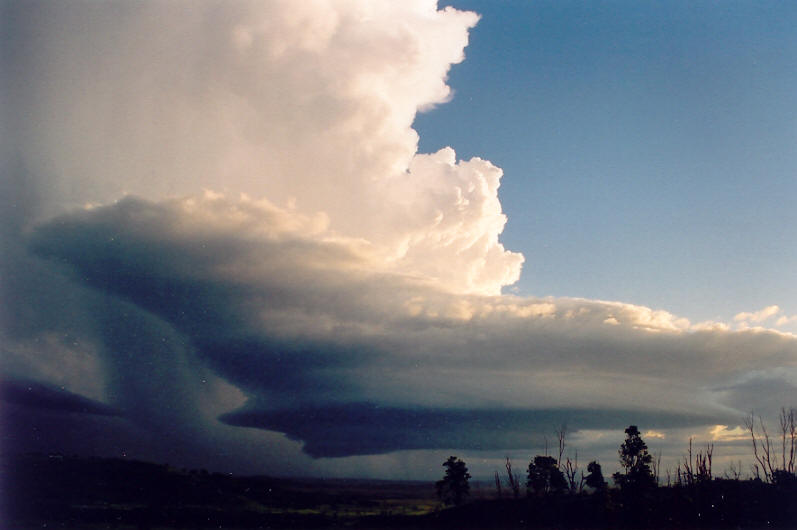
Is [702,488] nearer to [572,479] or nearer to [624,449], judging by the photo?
[624,449]

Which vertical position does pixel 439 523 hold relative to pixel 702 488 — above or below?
below

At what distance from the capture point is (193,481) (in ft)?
520

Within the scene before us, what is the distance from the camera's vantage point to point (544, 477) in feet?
423

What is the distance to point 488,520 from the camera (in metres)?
119

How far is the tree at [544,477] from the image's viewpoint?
419 feet

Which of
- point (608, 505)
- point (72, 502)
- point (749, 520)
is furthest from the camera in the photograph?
point (72, 502)

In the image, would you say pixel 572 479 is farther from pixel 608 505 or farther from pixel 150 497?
pixel 150 497

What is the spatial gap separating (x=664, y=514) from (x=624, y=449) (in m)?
13.8

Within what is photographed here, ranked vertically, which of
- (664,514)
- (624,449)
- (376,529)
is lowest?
(376,529)

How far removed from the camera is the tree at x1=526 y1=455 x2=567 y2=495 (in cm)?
12775

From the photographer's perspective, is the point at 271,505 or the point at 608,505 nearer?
the point at 608,505

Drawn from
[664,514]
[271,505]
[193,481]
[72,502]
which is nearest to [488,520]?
[664,514]

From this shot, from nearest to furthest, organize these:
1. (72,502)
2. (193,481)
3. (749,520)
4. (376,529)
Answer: (749,520), (376,529), (72,502), (193,481)

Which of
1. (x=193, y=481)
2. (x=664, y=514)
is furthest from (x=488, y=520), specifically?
(x=193, y=481)
